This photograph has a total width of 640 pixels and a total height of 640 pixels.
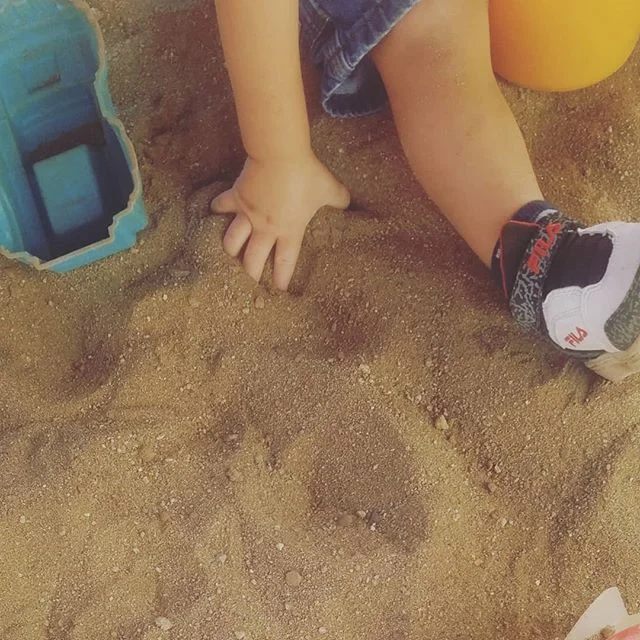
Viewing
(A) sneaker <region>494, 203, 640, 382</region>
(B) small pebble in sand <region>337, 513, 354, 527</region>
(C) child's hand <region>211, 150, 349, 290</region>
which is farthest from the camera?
(C) child's hand <region>211, 150, 349, 290</region>

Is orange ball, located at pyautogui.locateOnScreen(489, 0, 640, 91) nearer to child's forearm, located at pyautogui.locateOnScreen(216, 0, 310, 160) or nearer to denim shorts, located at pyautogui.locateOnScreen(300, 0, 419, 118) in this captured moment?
denim shorts, located at pyautogui.locateOnScreen(300, 0, 419, 118)

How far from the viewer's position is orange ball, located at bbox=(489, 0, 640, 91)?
1.09 metres

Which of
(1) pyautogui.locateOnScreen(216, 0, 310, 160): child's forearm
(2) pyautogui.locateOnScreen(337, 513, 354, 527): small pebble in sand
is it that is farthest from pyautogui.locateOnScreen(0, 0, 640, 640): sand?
(1) pyautogui.locateOnScreen(216, 0, 310, 160): child's forearm

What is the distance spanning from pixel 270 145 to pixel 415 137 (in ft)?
0.61

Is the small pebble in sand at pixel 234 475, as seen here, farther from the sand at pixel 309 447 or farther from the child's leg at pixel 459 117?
the child's leg at pixel 459 117

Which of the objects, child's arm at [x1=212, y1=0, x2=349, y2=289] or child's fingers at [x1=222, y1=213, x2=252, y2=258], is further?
child's fingers at [x1=222, y1=213, x2=252, y2=258]

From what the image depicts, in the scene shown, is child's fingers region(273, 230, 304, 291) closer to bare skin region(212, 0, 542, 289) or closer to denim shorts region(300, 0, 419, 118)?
bare skin region(212, 0, 542, 289)

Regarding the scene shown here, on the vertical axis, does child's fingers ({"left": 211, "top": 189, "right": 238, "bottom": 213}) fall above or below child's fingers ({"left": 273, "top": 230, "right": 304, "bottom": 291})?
above

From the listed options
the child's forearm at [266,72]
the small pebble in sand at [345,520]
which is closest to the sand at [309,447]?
the small pebble in sand at [345,520]

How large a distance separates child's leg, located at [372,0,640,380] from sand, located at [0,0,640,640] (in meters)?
0.08

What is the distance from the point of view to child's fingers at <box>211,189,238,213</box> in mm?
1132

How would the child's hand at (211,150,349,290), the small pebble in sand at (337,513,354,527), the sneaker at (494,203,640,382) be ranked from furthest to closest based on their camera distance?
the child's hand at (211,150,349,290) → the small pebble in sand at (337,513,354,527) → the sneaker at (494,203,640,382)

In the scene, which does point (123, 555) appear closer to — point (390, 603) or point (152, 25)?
point (390, 603)

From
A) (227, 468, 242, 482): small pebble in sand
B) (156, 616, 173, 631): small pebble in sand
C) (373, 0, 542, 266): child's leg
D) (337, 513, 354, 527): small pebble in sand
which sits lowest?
(156, 616, 173, 631): small pebble in sand
